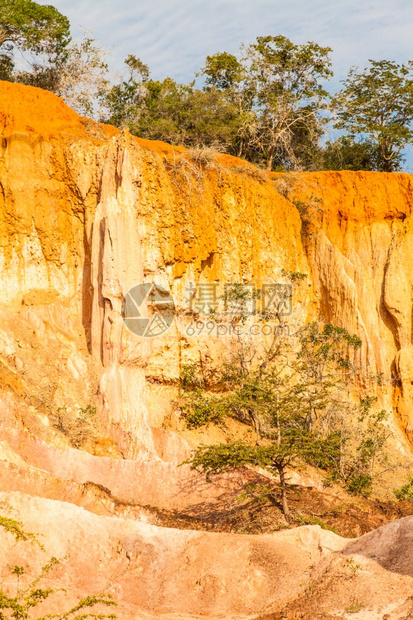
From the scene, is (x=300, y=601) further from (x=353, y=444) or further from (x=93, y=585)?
(x=353, y=444)

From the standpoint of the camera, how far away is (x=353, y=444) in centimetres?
2528

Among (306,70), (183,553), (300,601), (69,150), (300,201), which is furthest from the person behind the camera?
(306,70)

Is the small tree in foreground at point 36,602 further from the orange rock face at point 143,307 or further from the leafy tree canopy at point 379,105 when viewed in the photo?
the leafy tree canopy at point 379,105

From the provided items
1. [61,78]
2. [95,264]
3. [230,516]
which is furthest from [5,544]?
[61,78]

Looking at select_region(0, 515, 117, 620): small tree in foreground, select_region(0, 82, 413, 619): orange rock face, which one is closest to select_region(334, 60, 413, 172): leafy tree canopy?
select_region(0, 82, 413, 619): orange rock face

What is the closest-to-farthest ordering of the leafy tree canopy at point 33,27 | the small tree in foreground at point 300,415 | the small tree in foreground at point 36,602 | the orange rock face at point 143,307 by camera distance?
1. the small tree in foreground at point 36,602
2. the orange rock face at point 143,307
3. the small tree in foreground at point 300,415
4. the leafy tree canopy at point 33,27

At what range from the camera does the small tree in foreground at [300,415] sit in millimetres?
17938

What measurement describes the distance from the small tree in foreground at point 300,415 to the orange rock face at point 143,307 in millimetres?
1226

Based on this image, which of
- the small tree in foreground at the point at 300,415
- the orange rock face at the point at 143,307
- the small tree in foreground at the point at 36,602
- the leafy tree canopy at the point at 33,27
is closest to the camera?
the small tree in foreground at the point at 36,602

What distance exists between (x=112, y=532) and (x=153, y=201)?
11810 mm

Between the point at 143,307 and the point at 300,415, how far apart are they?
535 centimetres

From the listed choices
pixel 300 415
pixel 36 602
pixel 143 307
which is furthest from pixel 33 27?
pixel 36 602

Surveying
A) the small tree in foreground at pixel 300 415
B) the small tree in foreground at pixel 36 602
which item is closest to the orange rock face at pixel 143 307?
the small tree in foreground at pixel 36 602

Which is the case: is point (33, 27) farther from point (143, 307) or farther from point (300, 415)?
point (300, 415)
